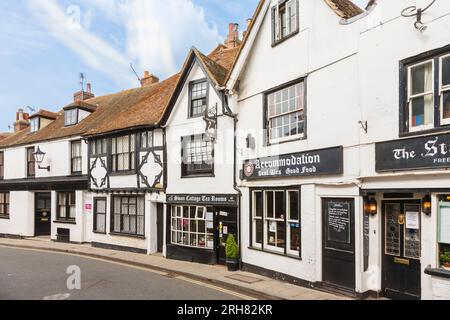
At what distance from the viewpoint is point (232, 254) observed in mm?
11359

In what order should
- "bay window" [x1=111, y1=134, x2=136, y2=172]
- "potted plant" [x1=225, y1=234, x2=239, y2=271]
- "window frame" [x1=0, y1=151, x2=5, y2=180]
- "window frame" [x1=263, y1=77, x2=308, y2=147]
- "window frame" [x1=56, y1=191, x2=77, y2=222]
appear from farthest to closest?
"window frame" [x1=0, y1=151, x2=5, y2=180] < "window frame" [x1=56, y1=191, x2=77, y2=222] < "bay window" [x1=111, y1=134, x2=136, y2=172] < "potted plant" [x1=225, y1=234, x2=239, y2=271] < "window frame" [x1=263, y1=77, x2=308, y2=147]

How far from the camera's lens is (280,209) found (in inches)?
405

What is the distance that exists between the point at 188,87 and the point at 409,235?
9.60 metres

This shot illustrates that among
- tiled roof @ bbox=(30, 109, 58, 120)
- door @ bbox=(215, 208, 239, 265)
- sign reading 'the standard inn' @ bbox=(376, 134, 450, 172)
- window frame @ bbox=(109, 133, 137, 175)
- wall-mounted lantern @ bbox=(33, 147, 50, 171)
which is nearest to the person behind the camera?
sign reading 'the standard inn' @ bbox=(376, 134, 450, 172)

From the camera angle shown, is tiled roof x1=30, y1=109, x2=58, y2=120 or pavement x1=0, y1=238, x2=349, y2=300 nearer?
pavement x1=0, y1=238, x2=349, y2=300

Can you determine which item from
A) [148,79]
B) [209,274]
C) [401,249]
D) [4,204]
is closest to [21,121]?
[4,204]

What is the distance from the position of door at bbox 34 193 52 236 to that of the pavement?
11.5 ft

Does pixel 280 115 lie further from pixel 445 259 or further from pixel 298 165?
pixel 445 259

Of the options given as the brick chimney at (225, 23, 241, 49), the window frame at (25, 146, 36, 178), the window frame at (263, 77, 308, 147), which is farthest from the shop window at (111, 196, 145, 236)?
the brick chimney at (225, 23, 241, 49)

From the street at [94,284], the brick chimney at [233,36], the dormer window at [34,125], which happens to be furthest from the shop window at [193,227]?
the dormer window at [34,125]

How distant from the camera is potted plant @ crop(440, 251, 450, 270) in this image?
653 cm

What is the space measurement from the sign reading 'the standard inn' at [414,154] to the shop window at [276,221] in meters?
2.72

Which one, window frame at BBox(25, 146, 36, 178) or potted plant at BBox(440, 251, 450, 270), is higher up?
window frame at BBox(25, 146, 36, 178)

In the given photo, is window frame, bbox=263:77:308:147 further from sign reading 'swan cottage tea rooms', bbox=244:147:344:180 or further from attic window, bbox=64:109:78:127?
attic window, bbox=64:109:78:127
